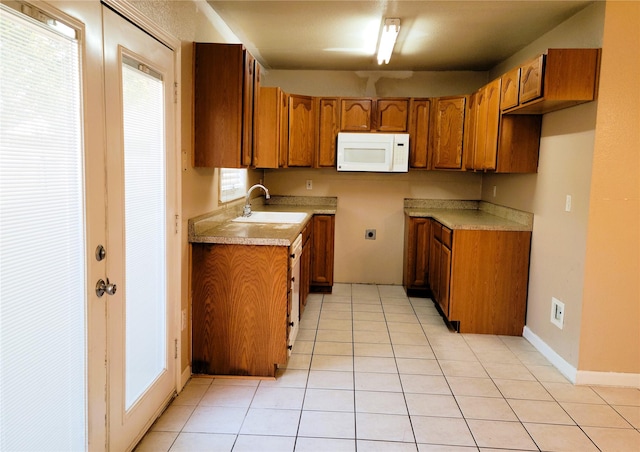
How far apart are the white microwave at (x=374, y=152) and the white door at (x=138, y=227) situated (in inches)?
99.9

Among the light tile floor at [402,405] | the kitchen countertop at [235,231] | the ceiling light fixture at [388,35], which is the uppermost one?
the ceiling light fixture at [388,35]

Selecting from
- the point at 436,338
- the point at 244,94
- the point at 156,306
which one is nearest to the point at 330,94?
the point at 244,94

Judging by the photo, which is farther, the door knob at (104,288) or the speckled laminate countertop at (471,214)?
the speckled laminate countertop at (471,214)

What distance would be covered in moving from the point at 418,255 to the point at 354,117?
1607mm

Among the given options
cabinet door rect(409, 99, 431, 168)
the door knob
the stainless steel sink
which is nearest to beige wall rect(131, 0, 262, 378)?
the door knob

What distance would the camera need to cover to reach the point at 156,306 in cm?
241

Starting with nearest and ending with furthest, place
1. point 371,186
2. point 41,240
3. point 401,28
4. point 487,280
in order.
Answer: point 41,240
point 401,28
point 487,280
point 371,186

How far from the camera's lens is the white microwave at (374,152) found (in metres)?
4.75

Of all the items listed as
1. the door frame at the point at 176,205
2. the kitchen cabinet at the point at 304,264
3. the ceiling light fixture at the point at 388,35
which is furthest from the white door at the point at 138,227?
the ceiling light fixture at the point at 388,35

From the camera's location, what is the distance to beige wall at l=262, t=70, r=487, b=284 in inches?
201

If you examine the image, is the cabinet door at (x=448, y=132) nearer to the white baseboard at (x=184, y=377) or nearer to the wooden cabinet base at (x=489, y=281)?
the wooden cabinet base at (x=489, y=281)

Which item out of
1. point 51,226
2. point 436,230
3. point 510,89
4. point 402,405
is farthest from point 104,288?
point 436,230

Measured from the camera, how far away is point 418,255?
4.90 meters

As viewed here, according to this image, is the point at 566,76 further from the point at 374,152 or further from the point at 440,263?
the point at 374,152
